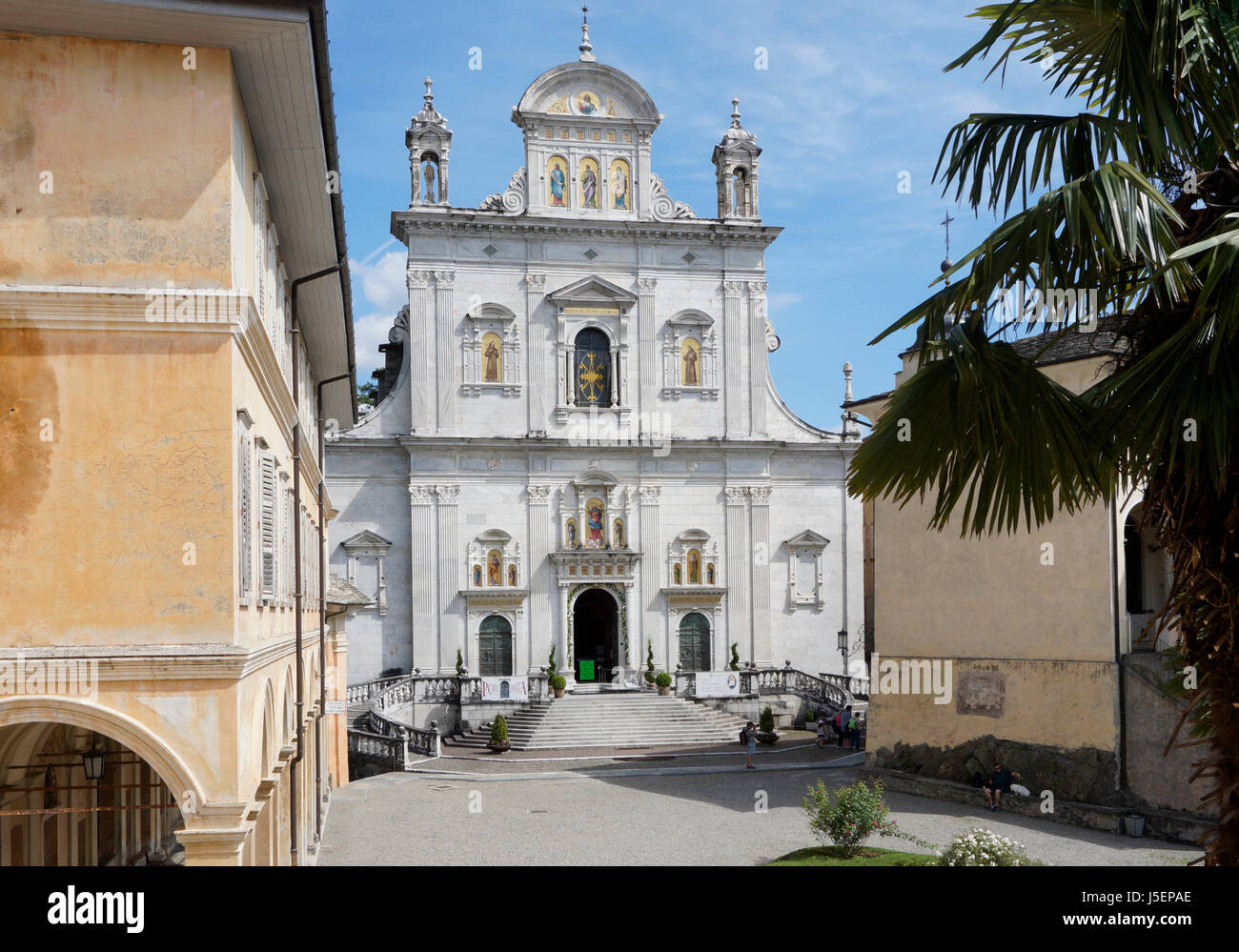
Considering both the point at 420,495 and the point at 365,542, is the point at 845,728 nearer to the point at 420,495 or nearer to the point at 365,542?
the point at 420,495

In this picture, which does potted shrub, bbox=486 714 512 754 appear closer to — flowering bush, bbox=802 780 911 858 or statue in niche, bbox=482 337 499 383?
statue in niche, bbox=482 337 499 383

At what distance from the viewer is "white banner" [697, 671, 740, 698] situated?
46031 millimetres

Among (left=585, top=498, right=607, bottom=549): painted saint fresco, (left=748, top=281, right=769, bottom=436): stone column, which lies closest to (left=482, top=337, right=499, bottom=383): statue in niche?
(left=585, top=498, right=607, bottom=549): painted saint fresco

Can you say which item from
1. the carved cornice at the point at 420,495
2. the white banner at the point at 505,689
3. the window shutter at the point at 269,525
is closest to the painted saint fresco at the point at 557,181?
A: the carved cornice at the point at 420,495

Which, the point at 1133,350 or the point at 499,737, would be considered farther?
the point at 499,737

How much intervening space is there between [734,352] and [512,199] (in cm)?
1119

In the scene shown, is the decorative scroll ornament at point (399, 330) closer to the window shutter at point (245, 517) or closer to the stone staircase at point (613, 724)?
the stone staircase at point (613, 724)

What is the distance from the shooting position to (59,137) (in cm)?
1008

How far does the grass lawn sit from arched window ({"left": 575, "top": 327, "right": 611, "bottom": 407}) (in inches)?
1194

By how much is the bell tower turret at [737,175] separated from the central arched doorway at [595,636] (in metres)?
17.2

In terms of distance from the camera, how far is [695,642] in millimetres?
49844

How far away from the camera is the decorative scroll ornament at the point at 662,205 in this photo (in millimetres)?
50812

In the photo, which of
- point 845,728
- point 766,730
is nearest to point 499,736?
point 766,730
